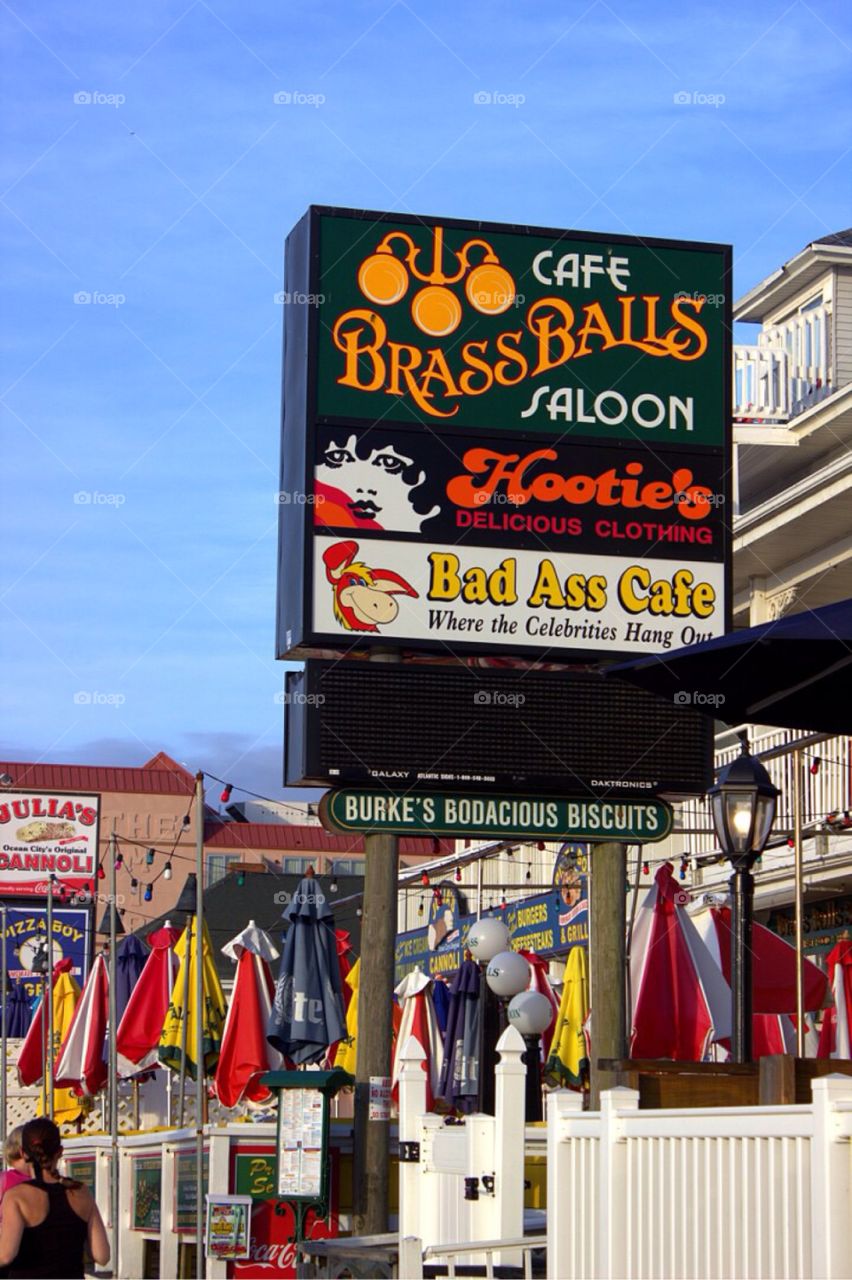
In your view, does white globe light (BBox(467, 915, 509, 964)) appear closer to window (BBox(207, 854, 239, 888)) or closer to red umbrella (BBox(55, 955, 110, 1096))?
red umbrella (BBox(55, 955, 110, 1096))

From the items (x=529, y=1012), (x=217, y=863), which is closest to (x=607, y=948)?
(x=529, y=1012)

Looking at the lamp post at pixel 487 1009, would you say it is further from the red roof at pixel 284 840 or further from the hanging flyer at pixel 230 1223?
the red roof at pixel 284 840

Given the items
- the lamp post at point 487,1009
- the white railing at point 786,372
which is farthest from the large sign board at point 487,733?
the white railing at point 786,372

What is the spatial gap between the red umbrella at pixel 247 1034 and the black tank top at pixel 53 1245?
1050 centimetres

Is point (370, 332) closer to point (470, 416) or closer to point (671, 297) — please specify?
point (470, 416)

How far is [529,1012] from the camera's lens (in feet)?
52.0

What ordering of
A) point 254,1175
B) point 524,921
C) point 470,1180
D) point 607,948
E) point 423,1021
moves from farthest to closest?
point 524,921, point 423,1021, point 607,948, point 254,1175, point 470,1180

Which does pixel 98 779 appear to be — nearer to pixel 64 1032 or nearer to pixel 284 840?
pixel 284 840

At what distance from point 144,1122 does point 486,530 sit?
15.1 meters

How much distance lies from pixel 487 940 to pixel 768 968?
3.79 m

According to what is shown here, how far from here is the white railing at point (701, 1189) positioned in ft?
20.6

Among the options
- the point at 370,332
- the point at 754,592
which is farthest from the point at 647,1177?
the point at 754,592

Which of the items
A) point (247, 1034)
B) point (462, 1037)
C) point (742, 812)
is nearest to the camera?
point (742, 812)

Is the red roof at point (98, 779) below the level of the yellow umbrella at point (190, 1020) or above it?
above
